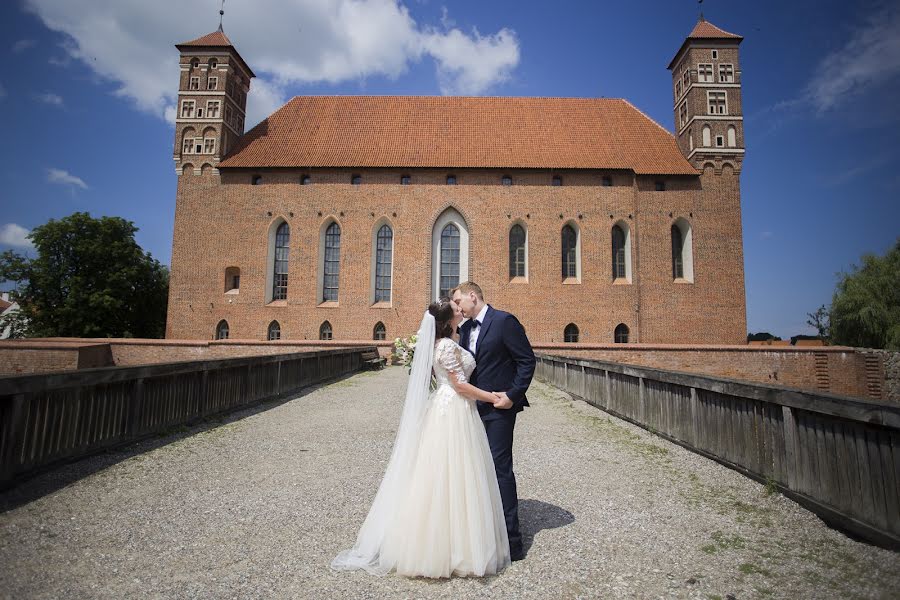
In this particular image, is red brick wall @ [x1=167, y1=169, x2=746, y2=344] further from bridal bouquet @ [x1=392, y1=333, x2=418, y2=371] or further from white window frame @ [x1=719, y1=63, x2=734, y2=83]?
bridal bouquet @ [x1=392, y1=333, x2=418, y2=371]

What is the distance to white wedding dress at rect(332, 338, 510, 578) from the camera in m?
2.97

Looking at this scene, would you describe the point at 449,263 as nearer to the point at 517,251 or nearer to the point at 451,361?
the point at 517,251

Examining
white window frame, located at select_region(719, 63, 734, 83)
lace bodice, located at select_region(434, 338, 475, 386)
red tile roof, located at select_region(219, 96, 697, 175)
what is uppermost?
white window frame, located at select_region(719, 63, 734, 83)

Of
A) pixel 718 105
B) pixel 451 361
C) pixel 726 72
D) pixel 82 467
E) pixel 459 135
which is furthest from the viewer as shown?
pixel 459 135

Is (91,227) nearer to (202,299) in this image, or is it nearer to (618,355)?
(202,299)

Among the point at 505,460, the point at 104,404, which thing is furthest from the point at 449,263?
the point at 505,460

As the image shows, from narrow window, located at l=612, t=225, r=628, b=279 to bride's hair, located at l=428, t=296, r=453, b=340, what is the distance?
25.5 metres

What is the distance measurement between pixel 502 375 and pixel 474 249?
76.6 ft

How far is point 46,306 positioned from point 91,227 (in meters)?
5.71

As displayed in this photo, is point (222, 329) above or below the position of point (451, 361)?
above

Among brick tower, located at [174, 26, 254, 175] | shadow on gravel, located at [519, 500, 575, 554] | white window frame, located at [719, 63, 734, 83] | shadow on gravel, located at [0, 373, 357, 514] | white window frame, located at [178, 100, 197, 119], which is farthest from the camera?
white window frame, located at [719, 63, 734, 83]

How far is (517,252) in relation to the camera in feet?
89.1

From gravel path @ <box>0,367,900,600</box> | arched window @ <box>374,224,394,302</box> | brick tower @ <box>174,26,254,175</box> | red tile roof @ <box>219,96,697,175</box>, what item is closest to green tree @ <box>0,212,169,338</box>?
brick tower @ <box>174,26,254,175</box>

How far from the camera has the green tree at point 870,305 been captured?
1018 inches
